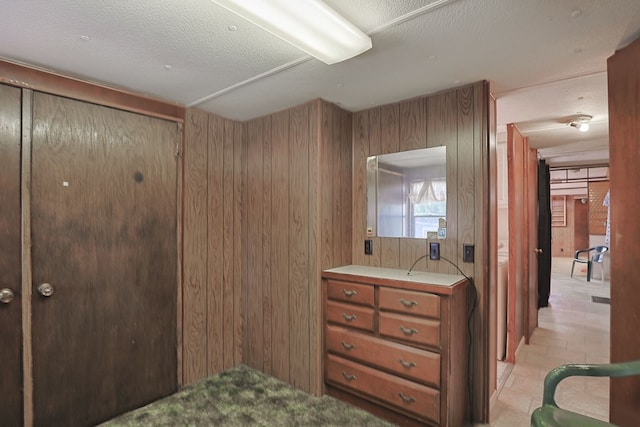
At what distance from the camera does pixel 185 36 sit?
1.67m

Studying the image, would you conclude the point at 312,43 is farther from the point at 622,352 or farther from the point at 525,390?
the point at 525,390

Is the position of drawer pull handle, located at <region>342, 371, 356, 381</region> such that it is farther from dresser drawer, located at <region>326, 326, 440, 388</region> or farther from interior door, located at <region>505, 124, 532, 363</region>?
interior door, located at <region>505, 124, 532, 363</region>

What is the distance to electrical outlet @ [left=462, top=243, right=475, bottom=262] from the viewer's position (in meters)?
2.27

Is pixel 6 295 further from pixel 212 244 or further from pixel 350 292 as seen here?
pixel 350 292

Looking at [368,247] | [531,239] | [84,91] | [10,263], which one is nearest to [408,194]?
[368,247]

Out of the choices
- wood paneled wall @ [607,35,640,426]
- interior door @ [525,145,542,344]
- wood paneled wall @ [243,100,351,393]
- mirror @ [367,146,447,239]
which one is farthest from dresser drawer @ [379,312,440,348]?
interior door @ [525,145,542,344]

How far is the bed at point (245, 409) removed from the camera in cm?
→ 222

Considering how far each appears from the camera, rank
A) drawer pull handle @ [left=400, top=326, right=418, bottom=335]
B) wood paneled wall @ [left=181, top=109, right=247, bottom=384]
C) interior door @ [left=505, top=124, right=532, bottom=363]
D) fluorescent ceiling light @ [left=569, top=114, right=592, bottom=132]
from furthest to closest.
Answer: interior door @ [left=505, top=124, right=532, bottom=363]
fluorescent ceiling light @ [left=569, top=114, right=592, bottom=132]
wood paneled wall @ [left=181, top=109, right=247, bottom=384]
drawer pull handle @ [left=400, top=326, right=418, bottom=335]

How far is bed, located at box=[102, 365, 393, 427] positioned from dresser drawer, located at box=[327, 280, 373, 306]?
0.79 metres

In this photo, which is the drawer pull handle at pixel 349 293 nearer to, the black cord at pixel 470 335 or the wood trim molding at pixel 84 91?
the black cord at pixel 470 335

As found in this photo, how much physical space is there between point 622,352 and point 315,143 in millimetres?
2318

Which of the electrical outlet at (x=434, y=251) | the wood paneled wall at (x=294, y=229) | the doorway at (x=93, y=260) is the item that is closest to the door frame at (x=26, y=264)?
the doorway at (x=93, y=260)

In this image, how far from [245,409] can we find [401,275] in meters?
1.52

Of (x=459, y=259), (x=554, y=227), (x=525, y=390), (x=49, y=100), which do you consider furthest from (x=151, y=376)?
(x=554, y=227)
